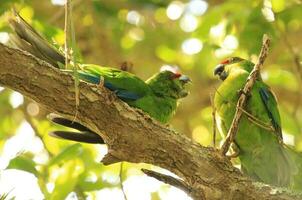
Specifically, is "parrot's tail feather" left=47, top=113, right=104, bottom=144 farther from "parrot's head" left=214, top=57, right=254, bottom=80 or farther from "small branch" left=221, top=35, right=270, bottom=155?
"parrot's head" left=214, top=57, right=254, bottom=80

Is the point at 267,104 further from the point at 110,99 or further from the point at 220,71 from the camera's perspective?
the point at 110,99

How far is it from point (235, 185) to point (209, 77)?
3.60 m

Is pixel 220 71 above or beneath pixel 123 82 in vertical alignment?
above

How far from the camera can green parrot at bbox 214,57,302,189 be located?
434 centimetres

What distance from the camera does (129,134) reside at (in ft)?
11.4

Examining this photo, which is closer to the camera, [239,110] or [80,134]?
[239,110]

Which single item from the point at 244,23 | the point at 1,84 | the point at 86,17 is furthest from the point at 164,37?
the point at 1,84

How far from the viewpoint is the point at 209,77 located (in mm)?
7141

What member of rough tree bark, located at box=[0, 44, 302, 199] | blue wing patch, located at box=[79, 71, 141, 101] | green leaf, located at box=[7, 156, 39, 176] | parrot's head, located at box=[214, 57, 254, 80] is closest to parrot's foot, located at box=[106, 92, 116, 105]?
rough tree bark, located at box=[0, 44, 302, 199]

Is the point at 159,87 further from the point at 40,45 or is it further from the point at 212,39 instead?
the point at 212,39

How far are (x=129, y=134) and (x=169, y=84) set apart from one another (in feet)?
3.73

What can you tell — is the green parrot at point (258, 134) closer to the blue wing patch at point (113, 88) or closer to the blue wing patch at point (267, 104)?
the blue wing patch at point (267, 104)

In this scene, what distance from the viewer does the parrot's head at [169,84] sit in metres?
4.48

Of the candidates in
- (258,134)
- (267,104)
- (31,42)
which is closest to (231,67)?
(267,104)
